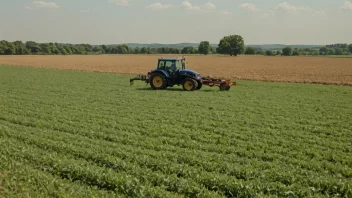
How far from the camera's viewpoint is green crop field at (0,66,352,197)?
6023 mm

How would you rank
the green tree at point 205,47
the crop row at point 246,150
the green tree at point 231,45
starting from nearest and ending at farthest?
the crop row at point 246,150
the green tree at point 231,45
the green tree at point 205,47

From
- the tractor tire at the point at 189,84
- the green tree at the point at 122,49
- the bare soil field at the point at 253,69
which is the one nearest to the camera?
the tractor tire at the point at 189,84

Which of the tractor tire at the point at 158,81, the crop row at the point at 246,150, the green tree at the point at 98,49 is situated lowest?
the crop row at the point at 246,150

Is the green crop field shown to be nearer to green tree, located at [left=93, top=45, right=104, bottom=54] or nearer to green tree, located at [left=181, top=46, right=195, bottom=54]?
green tree, located at [left=181, top=46, right=195, bottom=54]

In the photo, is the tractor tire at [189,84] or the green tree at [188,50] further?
the green tree at [188,50]

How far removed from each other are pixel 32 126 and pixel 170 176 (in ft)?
20.4

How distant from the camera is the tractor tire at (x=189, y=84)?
1966 cm

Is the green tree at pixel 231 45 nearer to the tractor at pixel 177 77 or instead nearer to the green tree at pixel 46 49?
the green tree at pixel 46 49

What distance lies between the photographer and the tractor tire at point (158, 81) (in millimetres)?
20203

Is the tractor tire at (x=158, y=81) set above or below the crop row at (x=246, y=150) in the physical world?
above

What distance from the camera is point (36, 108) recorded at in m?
13.8

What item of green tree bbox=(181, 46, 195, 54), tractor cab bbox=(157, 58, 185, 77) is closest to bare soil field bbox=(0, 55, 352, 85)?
tractor cab bbox=(157, 58, 185, 77)

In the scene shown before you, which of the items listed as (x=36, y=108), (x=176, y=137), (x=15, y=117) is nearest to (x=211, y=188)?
(x=176, y=137)

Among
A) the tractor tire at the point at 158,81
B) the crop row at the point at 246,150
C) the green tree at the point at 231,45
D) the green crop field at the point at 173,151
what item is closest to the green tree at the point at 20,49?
the green tree at the point at 231,45
